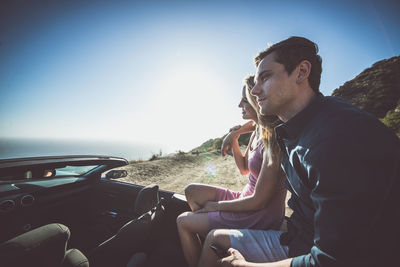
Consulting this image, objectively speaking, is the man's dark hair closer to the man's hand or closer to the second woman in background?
the second woman in background

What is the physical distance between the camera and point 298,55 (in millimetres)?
1320

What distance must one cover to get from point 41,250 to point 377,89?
99.5ft

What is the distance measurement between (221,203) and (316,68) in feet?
5.35

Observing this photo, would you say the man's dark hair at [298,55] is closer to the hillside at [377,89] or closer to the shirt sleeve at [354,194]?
the shirt sleeve at [354,194]

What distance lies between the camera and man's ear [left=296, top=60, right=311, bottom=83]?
1259 mm

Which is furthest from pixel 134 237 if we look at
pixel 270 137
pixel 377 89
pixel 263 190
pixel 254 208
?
pixel 377 89

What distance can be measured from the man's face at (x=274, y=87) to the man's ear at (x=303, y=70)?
1.6 inches

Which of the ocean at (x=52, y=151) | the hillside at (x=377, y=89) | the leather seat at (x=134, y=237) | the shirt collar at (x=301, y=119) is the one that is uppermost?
the hillside at (x=377, y=89)

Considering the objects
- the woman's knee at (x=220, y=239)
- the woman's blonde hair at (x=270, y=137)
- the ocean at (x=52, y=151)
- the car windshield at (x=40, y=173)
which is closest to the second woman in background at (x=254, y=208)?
the woman's blonde hair at (x=270, y=137)

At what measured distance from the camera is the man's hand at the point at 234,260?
1.04 m

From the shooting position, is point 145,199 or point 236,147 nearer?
point 145,199

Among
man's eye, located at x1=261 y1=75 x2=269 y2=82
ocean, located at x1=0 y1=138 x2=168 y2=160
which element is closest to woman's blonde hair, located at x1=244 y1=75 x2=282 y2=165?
man's eye, located at x1=261 y1=75 x2=269 y2=82

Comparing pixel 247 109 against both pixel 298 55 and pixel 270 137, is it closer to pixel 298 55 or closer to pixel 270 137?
pixel 270 137

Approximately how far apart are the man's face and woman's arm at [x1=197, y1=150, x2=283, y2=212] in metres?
0.52
